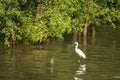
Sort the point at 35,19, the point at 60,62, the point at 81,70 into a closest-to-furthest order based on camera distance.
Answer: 1. the point at 81,70
2. the point at 60,62
3. the point at 35,19

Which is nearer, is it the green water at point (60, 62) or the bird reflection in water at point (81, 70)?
the green water at point (60, 62)

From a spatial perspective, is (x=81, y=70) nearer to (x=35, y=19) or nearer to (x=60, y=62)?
(x=60, y=62)

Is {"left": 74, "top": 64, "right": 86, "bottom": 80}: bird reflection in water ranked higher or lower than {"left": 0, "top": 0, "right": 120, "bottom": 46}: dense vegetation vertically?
lower

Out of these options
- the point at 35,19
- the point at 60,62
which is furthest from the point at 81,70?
the point at 35,19

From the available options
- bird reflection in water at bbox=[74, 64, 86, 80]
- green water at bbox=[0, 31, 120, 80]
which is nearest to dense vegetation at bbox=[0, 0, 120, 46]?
green water at bbox=[0, 31, 120, 80]

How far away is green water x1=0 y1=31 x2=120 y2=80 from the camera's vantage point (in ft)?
85.5

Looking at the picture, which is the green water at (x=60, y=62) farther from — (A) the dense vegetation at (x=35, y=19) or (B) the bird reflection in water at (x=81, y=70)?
(A) the dense vegetation at (x=35, y=19)

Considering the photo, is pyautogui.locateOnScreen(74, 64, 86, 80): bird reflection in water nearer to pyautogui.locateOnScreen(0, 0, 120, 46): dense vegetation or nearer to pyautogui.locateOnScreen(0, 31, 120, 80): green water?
pyautogui.locateOnScreen(0, 31, 120, 80): green water

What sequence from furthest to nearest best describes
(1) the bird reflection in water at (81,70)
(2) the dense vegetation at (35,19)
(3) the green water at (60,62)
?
(2) the dense vegetation at (35,19) < (1) the bird reflection in water at (81,70) < (3) the green water at (60,62)

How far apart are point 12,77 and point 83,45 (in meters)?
13.6

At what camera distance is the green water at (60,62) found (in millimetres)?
26047

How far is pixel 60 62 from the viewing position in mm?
30172

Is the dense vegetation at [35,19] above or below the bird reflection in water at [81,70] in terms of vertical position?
above

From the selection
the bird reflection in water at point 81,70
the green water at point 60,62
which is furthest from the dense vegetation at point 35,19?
the bird reflection in water at point 81,70
